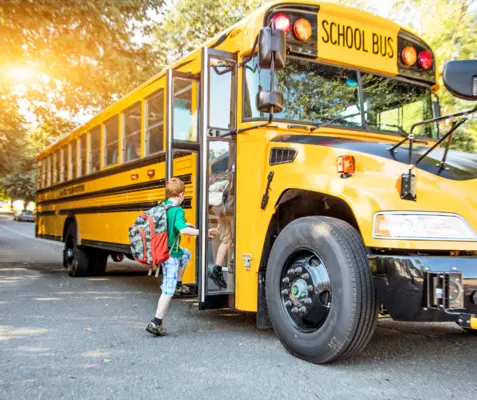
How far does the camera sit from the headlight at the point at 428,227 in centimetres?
307

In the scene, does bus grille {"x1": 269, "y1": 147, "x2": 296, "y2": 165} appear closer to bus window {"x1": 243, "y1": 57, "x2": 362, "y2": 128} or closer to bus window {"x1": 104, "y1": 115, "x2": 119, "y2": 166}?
bus window {"x1": 243, "y1": 57, "x2": 362, "y2": 128}

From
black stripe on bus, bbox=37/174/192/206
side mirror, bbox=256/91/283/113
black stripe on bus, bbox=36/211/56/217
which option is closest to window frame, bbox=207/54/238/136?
side mirror, bbox=256/91/283/113

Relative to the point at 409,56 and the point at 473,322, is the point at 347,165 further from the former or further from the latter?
the point at 409,56

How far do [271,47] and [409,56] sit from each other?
180 centimetres

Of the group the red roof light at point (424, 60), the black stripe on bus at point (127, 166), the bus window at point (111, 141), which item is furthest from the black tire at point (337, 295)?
the bus window at point (111, 141)

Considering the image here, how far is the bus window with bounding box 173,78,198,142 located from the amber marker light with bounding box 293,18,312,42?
4.01 ft

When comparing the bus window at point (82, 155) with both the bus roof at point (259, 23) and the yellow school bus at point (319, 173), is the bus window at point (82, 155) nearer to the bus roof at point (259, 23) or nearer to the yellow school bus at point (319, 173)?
the yellow school bus at point (319, 173)

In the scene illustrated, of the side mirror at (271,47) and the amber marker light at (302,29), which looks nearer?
the side mirror at (271,47)

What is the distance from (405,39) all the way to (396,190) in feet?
7.36

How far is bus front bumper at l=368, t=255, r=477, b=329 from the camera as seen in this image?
116 inches

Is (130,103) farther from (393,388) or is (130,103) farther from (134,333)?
(393,388)

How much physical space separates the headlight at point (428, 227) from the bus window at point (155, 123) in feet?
10.5

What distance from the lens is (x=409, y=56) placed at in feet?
15.9

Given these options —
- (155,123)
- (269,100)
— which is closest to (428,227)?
(269,100)
